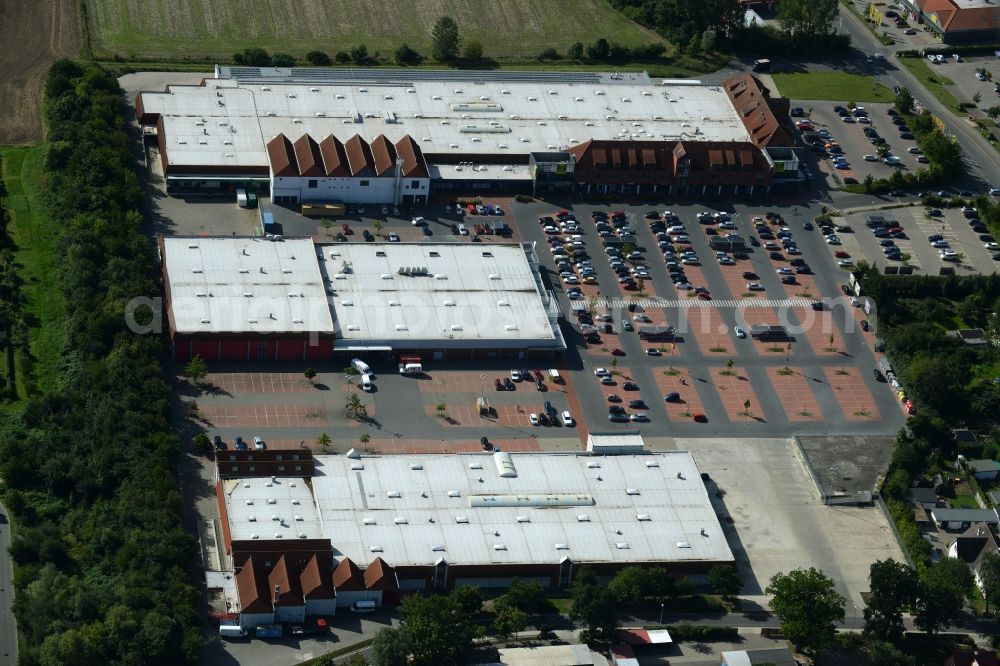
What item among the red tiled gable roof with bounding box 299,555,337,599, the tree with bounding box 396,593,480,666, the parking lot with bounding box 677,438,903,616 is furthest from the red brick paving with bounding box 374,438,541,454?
the tree with bounding box 396,593,480,666

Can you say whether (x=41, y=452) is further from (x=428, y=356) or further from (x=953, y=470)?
(x=953, y=470)

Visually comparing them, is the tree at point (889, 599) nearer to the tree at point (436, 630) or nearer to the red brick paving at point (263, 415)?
the tree at point (436, 630)

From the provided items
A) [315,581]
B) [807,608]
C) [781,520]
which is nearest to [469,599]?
[315,581]

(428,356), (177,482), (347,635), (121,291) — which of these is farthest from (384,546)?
(121,291)

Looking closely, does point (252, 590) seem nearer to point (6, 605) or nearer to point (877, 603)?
point (6, 605)

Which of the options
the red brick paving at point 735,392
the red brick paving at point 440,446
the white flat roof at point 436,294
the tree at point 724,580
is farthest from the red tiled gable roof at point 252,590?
the red brick paving at point 735,392

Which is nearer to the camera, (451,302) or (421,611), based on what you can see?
(421,611)
